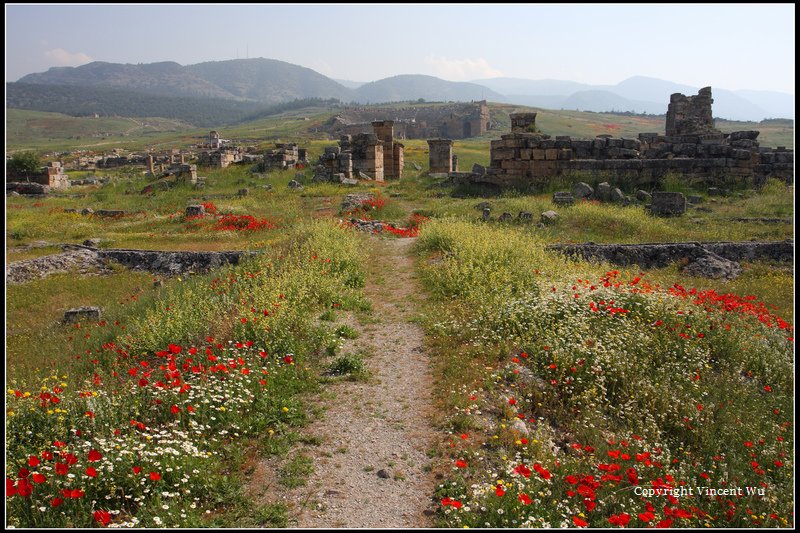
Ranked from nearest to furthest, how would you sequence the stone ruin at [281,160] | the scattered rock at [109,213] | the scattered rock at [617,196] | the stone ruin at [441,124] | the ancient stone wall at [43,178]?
the scattered rock at [617,196] < the scattered rock at [109,213] < the stone ruin at [281,160] < the ancient stone wall at [43,178] < the stone ruin at [441,124]

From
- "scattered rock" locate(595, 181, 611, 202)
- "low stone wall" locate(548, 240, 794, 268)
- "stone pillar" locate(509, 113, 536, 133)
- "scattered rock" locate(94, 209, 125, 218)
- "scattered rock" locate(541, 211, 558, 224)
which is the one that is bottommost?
"low stone wall" locate(548, 240, 794, 268)

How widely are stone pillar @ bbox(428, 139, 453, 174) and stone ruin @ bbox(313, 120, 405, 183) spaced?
224 centimetres

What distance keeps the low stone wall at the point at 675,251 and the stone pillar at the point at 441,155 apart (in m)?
17.9

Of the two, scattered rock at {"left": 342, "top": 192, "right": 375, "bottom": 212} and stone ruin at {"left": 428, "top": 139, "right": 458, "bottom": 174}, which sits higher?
stone ruin at {"left": 428, "top": 139, "right": 458, "bottom": 174}

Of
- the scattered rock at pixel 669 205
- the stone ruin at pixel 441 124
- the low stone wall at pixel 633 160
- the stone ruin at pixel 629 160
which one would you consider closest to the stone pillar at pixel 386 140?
the stone ruin at pixel 629 160

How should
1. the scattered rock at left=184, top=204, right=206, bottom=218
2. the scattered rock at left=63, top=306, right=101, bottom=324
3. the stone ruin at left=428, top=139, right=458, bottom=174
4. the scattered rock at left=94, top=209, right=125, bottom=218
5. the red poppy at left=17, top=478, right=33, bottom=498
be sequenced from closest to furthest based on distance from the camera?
the red poppy at left=17, top=478, right=33, bottom=498
the scattered rock at left=63, top=306, right=101, bottom=324
the scattered rock at left=184, top=204, right=206, bottom=218
the scattered rock at left=94, top=209, right=125, bottom=218
the stone ruin at left=428, top=139, right=458, bottom=174

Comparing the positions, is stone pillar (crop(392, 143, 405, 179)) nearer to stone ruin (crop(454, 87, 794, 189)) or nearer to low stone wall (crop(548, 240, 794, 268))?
stone ruin (crop(454, 87, 794, 189))

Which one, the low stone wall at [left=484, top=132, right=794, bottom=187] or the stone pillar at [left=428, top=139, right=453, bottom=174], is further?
the stone pillar at [left=428, top=139, right=453, bottom=174]

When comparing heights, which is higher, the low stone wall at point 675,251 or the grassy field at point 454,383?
the low stone wall at point 675,251

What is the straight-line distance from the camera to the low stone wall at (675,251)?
13.5 m

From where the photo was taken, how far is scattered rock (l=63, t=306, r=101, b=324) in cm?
1184

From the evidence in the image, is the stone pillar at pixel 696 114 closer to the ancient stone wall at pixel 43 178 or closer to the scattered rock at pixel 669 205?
the scattered rock at pixel 669 205

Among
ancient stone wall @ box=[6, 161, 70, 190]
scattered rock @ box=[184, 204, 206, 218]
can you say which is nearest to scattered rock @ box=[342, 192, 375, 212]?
scattered rock @ box=[184, 204, 206, 218]

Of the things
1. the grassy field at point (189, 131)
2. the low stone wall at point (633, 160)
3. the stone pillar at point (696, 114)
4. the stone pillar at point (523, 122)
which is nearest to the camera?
the low stone wall at point (633, 160)
